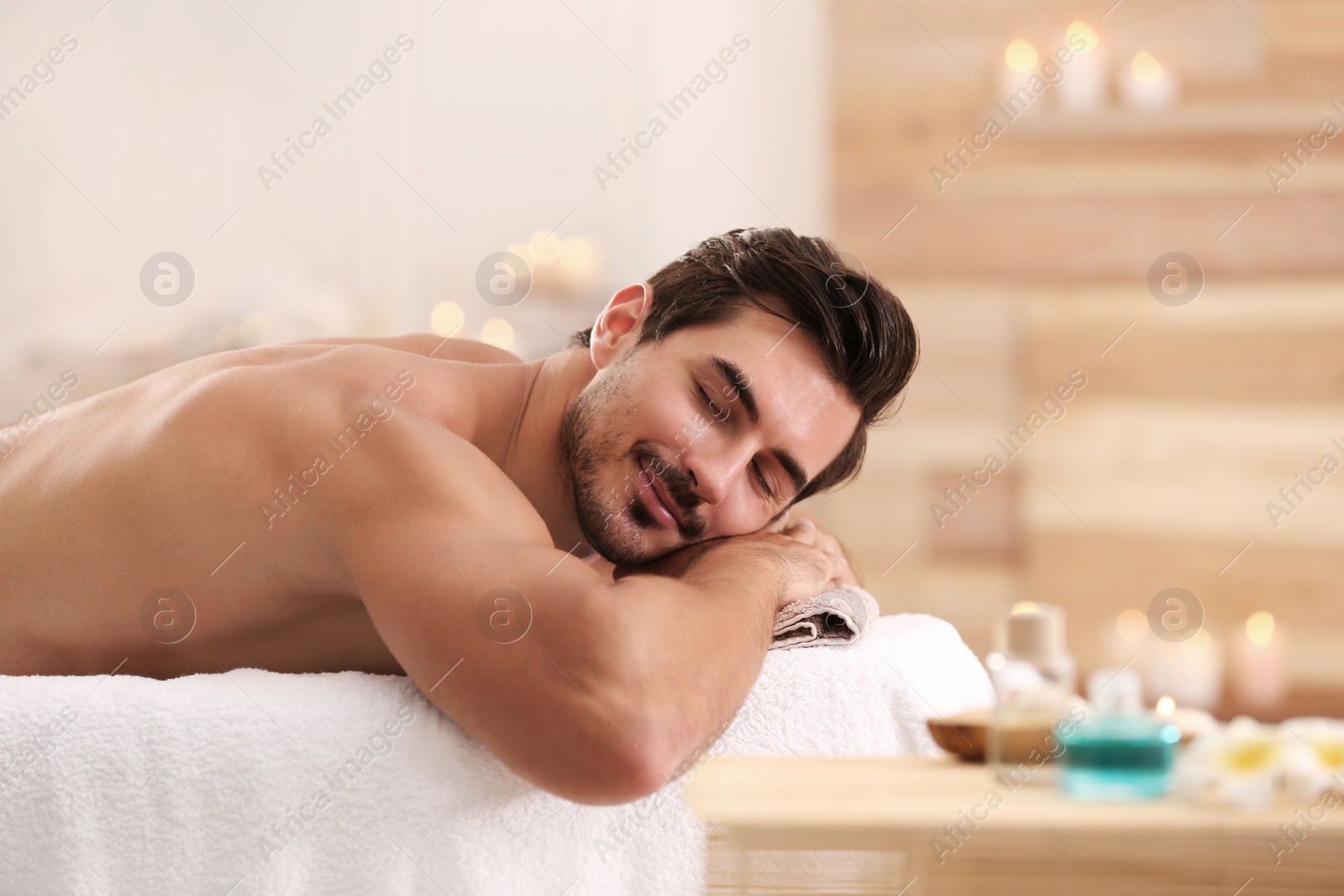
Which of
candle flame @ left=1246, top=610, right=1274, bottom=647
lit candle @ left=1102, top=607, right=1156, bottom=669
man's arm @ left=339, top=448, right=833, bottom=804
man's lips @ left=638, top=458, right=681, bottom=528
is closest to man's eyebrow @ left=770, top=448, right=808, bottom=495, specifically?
man's lips @ left=638, top=458, right=681, bottom=528

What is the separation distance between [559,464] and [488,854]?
42cm

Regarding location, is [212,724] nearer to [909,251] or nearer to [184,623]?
[184,623]

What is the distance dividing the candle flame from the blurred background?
13mm

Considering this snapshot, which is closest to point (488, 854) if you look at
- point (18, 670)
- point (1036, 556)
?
point (18, 670)

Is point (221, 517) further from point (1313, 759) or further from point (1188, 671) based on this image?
point (1188, 671)

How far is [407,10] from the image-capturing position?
2.51 m

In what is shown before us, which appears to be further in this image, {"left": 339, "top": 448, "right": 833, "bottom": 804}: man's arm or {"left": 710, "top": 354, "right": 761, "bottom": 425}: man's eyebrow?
{"left": 710, "top": 354, "right": 761, "bottom": 425}: man's eyebrow

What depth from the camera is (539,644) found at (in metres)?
0.67

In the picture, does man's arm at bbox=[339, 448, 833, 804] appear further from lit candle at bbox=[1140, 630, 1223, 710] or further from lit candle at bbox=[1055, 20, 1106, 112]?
lit candle at bbox=[1055, 20, 1106, 112]

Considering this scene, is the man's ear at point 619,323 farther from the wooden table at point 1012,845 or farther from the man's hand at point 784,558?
the wooden table at point 1012,845

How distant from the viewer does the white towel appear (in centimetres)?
68

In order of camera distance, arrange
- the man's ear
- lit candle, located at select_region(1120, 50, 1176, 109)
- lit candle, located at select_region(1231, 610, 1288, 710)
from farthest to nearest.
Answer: lit candle, located at select_region(1120, 50, 1176, 109)
lit candle, located at select_region(1231, 610, 1288, 710)
the man's ear

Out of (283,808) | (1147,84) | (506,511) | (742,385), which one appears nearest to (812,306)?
(742,385)

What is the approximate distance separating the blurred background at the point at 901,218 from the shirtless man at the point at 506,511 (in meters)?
1.44
